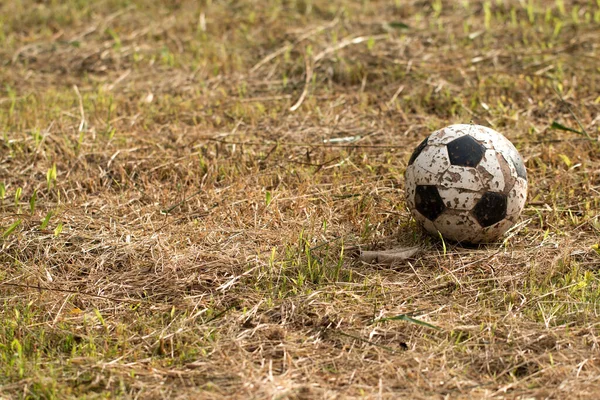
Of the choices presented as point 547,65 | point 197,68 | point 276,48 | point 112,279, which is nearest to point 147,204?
point 112,279

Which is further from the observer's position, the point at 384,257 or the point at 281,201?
the point at 281,201

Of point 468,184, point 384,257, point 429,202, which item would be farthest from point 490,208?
A: point 384,257

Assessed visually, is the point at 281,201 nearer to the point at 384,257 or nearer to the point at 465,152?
the point at 384,257

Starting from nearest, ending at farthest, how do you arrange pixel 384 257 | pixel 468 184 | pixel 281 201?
pixel 468 184 < pixel 384 257 < pixel 281 201

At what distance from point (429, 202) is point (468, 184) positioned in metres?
0.21

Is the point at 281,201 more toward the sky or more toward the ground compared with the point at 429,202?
more toward the ground

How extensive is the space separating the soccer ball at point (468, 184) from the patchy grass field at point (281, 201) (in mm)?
167

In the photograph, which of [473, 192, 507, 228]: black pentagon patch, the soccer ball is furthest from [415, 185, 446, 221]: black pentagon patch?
[473, 192, 507, 228]: black pentagon patch

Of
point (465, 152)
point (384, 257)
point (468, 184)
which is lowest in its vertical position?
point (384, 257)

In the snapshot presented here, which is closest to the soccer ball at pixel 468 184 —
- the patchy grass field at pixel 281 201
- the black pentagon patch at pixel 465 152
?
the black pentagon patch at pixel 465 152

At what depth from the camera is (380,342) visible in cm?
355

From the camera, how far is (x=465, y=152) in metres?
4.11

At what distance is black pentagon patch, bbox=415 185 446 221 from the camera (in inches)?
163

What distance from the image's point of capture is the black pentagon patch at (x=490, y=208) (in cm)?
411
